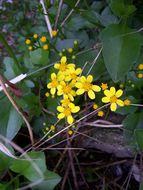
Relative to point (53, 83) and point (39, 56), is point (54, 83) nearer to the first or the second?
point (53, 83)

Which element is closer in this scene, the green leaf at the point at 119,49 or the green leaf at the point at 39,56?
the green leaf at the point at 119,49

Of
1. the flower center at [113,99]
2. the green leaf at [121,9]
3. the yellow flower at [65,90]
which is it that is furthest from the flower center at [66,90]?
the green leaf at [121,9]

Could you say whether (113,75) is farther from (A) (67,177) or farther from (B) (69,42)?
(A) (67,177)

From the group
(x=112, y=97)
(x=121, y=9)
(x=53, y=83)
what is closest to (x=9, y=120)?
(x=53, y=83)

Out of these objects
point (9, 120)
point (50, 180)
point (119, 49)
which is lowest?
point (50, 180)

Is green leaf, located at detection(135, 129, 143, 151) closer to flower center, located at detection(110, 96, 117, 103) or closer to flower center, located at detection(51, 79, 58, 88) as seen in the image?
flower center, located at detection(110, 96, 117, 103)

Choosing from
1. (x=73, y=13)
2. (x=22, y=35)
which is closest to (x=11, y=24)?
(x=22, y=35)

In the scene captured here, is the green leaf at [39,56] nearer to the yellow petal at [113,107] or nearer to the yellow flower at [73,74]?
the yellow flower at [73,74]

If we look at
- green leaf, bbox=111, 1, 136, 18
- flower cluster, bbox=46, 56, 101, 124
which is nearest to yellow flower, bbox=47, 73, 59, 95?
flower cluster, bbox=46, 56, 101, 124
